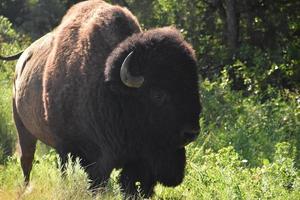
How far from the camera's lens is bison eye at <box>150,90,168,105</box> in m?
6.73

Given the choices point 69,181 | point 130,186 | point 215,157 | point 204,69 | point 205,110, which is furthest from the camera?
point 204,69

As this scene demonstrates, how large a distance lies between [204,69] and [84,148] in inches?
422

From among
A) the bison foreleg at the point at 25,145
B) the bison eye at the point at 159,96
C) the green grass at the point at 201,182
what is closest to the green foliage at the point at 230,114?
the green grass at the point at 201,182

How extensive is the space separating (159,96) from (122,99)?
1.27 feet

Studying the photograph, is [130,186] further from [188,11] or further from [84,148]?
[188,11]

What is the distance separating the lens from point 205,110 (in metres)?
11.8

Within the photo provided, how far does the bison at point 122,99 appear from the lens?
668 centimetres

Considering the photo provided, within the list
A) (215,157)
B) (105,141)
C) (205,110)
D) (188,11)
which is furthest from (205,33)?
(105,141)

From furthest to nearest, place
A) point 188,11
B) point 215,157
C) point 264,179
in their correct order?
point 188,11, point 215,157, point 264,179

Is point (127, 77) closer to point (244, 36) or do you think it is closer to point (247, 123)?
point (247, 123)

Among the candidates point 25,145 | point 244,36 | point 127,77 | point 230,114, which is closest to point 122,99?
point 127,77

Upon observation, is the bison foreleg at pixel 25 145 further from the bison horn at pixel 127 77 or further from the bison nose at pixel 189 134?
the bison nose at pixel 189 134

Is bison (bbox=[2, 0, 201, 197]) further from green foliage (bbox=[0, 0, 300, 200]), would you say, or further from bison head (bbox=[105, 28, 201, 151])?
green foliage (bbox=[0, 0, 300, 200])

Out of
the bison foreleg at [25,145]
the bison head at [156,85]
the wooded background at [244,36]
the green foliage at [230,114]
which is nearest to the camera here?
the bison head at [156,85]
